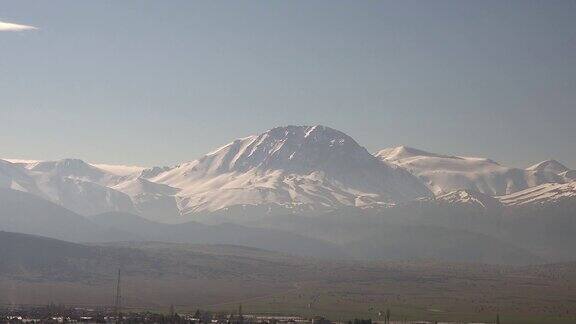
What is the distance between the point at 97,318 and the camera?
169125 millimetres

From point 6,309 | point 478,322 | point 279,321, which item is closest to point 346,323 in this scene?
point 279,321

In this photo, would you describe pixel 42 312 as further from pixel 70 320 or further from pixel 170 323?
pixel 170 323

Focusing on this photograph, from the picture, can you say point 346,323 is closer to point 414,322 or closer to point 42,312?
point 414,322

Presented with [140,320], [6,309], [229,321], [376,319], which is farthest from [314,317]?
[6,309]

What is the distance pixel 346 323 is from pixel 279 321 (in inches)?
438

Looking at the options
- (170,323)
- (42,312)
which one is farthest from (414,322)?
(42,312)

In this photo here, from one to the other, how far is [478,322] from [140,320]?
212 ft

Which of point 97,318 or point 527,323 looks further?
point 527,323

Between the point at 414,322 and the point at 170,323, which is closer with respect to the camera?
the point at 170,323

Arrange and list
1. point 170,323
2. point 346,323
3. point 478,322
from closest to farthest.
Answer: point 170,323, point 346,323, point 478,322

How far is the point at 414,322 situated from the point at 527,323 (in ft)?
73.3

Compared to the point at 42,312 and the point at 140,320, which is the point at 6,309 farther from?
the point at 140,320

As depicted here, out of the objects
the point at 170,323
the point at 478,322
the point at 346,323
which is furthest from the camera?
the point at 478,322

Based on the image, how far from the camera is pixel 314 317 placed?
643 ft
